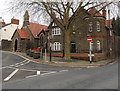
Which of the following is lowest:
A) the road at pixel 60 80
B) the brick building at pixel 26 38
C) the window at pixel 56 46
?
the road at pixel 60 80

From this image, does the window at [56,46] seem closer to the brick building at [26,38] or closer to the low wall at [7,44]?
the brick building at [26,38]

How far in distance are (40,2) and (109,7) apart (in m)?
8.59

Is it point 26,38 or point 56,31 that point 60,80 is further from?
point 26,38

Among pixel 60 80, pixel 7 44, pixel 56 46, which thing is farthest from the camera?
pixel 7 44

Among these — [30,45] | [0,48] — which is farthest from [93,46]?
[0,48]

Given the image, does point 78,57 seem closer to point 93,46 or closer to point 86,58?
point 86,58

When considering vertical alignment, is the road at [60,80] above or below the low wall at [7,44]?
below

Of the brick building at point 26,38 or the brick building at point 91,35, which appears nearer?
the brick building at point 91,35

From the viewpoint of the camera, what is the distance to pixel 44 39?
30.1 meters

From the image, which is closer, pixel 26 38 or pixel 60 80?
pixel 60 80

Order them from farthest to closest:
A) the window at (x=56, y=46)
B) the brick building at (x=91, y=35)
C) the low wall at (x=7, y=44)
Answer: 1. the low wall at (x=7, y=44)
2. the window at (x=56, y=46)
3. the brick building at (x=91, y=35)

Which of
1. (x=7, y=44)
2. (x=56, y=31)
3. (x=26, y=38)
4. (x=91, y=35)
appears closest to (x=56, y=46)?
(x=56, y=31)

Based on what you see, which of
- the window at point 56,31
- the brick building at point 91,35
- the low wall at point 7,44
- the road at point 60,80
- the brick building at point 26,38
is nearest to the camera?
the road at point 60,80

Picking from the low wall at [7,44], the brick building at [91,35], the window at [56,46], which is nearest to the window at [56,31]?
the brick building at [91,35]
